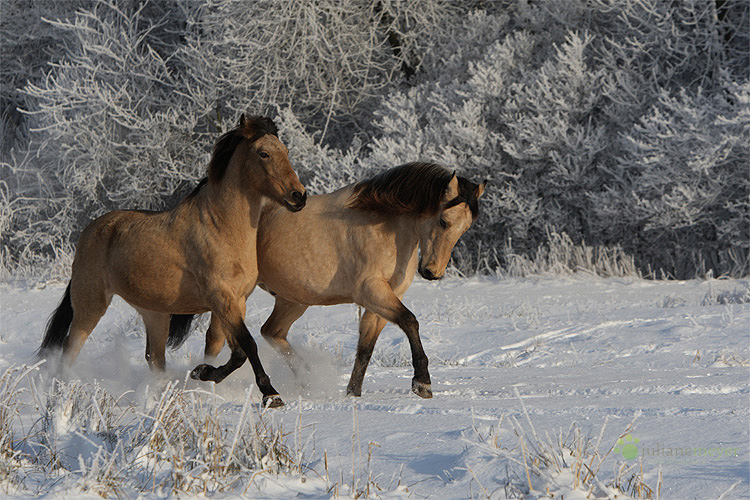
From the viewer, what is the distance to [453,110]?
13.4m

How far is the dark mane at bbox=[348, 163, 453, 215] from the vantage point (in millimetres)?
4898

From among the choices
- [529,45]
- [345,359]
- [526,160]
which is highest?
[529,45]

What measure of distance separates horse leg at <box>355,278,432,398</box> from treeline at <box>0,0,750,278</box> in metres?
7.39

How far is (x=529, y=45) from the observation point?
1355 centimetres

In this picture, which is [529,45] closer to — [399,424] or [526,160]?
[526,160]

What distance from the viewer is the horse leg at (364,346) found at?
500 cm

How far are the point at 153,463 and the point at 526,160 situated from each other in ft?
36.1

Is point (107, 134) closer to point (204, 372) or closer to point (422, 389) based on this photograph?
point (204, 372)

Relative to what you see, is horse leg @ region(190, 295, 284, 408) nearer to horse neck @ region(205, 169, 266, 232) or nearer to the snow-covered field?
the snow-covered field

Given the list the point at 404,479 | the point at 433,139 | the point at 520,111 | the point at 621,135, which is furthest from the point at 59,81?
the point at 404,479

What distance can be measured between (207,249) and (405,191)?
46.4 inches

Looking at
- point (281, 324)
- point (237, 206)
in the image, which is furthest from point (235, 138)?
point (281, 324)

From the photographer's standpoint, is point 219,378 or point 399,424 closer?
point 399,424

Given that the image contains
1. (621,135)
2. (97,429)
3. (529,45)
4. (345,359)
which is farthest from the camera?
(529,45)
